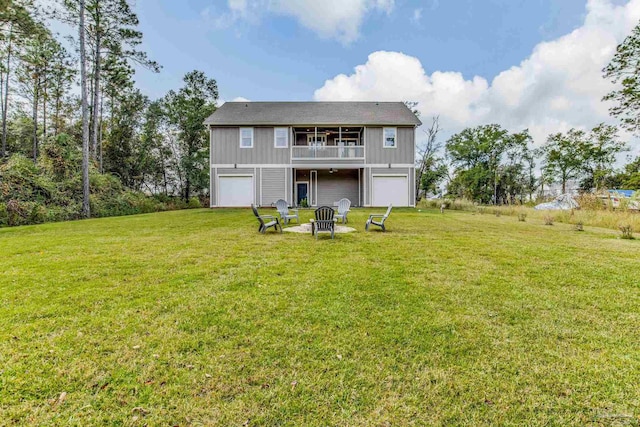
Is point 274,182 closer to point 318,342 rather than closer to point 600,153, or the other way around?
point 318,342

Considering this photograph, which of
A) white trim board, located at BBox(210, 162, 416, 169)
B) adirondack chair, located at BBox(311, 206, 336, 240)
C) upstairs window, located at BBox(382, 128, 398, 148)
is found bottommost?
adirondack chair, located at BBox(311, 206, 336, 240)

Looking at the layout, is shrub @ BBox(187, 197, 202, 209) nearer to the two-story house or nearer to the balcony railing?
the two-story house

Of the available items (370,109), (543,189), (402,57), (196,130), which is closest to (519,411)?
(370,109)

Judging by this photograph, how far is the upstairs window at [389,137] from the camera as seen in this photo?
19219 millimetres

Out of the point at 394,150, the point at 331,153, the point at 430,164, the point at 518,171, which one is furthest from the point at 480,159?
the point at 331,153

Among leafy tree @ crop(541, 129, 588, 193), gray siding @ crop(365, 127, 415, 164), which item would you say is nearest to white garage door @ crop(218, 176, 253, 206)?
gray siding @ crop(365, 127, 415, 164)

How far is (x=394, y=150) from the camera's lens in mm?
19172

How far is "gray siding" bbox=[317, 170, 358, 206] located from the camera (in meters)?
21.2

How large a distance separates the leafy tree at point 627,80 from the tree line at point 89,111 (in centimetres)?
2694

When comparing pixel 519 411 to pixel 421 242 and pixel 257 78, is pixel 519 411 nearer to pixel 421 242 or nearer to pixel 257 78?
pixel 421 242

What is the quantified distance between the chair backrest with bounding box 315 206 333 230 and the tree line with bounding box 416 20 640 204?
27331 mm

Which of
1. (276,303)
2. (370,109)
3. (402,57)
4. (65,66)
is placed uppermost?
(402,57)

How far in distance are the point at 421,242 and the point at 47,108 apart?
2941cm

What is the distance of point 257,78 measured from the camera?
2475 centimetres
